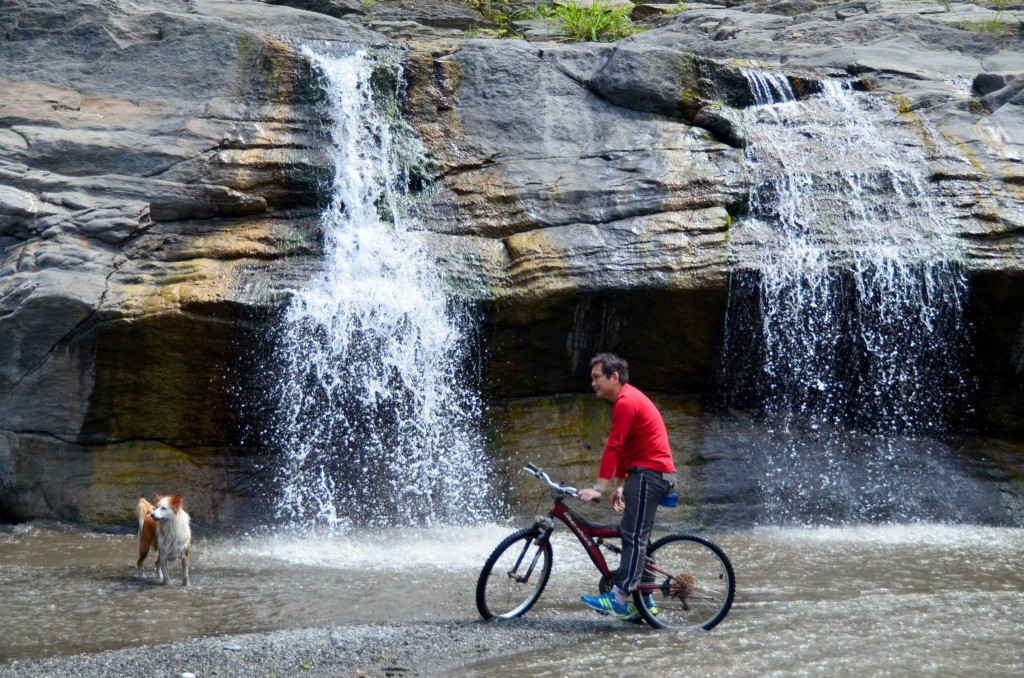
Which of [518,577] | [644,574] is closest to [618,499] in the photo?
[644,574]

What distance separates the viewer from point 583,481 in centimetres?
1085

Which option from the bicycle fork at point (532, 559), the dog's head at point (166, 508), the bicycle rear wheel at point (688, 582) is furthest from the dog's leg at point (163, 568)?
the bicycle rear wheel at point (688, 582)

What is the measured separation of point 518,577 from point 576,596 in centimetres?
96

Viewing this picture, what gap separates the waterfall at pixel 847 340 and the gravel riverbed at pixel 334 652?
5.36m

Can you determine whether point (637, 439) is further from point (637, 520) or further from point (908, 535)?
point (908, 535)

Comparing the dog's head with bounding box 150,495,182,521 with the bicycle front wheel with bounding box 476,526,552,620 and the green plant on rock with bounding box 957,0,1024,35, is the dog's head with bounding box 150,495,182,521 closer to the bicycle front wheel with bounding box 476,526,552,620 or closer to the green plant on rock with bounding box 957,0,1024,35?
the bicycle front wheel with bounding box 476,526,552,620

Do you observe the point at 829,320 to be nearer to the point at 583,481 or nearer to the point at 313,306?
the point at 583,481

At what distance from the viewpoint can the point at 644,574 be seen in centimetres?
637

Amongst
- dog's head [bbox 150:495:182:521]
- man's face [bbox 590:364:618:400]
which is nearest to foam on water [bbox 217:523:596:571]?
dog's head [bbox 150:495:182:521]

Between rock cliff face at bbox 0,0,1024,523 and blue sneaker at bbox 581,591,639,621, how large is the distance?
4582 millimetres

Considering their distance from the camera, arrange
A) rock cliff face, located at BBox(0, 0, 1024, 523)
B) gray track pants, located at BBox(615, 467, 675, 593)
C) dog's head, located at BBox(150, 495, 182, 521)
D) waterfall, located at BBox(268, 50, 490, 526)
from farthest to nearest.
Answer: waterfall, located at BBox(268, 50, 490, 526), rock cliff face, located at BBox(0, 0, 1024, 523), dog's head, located at BBox(150, 495, 182, 521), gray track pants, located at BBox(615, 467, 675, 593)

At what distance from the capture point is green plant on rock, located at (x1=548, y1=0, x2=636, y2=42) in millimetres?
16641

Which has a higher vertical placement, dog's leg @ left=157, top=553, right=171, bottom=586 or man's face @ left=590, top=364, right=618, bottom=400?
man's face @ left=590, top=364, right=618, bottom=400

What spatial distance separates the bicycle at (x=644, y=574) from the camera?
20.7 ft
